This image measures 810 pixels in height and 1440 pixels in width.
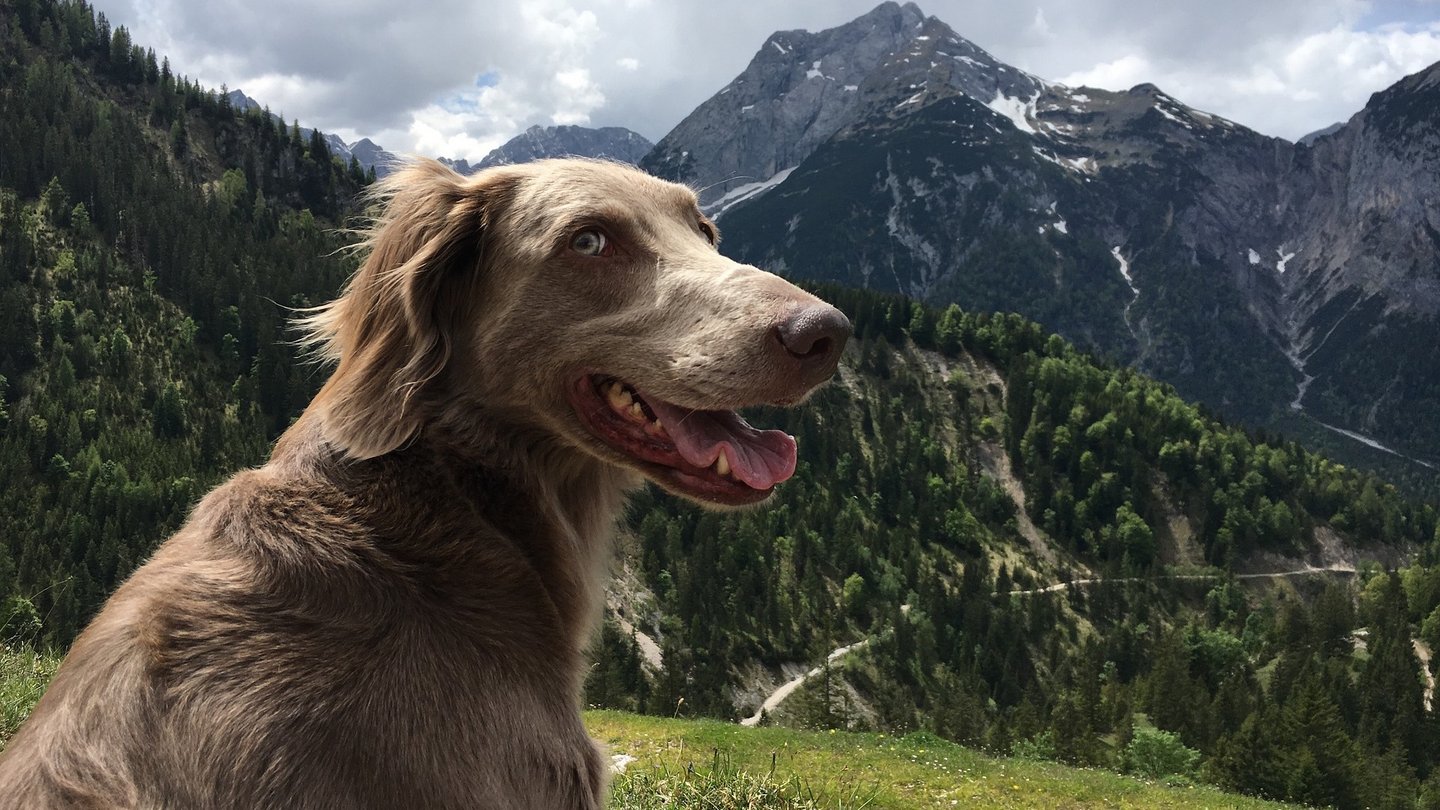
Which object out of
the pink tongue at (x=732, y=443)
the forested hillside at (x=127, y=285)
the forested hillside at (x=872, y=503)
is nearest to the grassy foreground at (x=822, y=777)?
the pink tongue at (x=732, y=443)

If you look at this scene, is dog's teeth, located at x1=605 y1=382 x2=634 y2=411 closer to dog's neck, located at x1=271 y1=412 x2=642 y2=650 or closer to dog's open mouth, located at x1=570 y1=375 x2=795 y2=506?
dog's open mouth, located at x1=570 y1=375 x2=795 y2=506

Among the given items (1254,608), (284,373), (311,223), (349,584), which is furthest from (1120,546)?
(349,584)

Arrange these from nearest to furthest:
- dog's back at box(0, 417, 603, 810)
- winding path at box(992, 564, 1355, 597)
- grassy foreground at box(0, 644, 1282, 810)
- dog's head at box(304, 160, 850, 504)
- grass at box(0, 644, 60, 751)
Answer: dog's back at box(0, 417, 603, 810) → dog's head at box(304, 160, 850, 504) → grass at box(0, 644, 60, 751) → grassy foreground at box(0, 644, 1282, 810) → winding path at box(992, 564, 1355, 597)

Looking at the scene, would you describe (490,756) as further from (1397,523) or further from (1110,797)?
(1397,523)

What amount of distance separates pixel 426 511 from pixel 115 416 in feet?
492

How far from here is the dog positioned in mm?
2521

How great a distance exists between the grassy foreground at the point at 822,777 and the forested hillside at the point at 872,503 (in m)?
53.0

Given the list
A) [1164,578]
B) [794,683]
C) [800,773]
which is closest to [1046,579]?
[1164,578]

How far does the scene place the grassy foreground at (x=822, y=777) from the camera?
29.5 feet

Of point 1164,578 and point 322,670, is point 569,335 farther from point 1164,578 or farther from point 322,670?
point 1164,578

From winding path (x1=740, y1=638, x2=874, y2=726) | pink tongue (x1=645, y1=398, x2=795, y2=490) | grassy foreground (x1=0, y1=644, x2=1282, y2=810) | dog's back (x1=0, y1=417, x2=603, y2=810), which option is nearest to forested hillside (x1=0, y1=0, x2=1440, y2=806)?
winding path (x1=740, y1=638, x2=874, y2=726)

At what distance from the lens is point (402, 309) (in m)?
3.55

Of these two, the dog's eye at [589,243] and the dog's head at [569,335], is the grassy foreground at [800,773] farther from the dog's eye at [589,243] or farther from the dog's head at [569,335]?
the dog's eye at [589,243]

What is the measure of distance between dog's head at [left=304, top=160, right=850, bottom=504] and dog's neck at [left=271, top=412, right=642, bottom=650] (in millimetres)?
71
